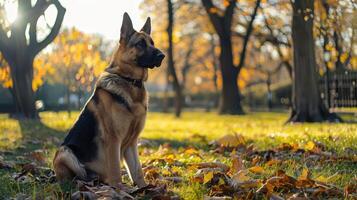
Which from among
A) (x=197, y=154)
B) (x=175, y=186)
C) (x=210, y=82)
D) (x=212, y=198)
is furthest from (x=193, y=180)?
A: (x=210, y=82)

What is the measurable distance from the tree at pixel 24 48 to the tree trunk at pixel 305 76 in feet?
27.9

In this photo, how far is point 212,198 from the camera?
453 centimetres

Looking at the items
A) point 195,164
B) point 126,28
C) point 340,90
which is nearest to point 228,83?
point 340,90

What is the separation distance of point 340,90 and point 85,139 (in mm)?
18930

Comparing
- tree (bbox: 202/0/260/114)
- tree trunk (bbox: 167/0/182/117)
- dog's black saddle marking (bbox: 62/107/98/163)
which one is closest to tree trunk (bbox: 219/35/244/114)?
tree (bbox: 202/0/260/114)

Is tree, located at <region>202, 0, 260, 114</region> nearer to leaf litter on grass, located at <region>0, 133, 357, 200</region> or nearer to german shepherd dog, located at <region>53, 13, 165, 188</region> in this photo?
leaf litter on grass, located at <region>0, 133, 357, 200</region>

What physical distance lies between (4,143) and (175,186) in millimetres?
6428

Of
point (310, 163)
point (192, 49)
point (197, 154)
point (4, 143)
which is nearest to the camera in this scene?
point (310, 163)

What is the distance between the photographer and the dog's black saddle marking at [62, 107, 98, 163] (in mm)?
5914

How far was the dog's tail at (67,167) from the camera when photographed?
579 cm

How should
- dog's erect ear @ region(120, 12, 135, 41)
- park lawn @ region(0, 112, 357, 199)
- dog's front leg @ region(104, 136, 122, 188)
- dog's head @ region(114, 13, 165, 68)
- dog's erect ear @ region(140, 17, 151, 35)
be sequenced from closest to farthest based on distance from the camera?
park lawn @ region(0, 112, 357, 199) < dog's front leg @ region(104, 136, 122, 188) < dog's head @ region(114, 13, 165, 68) < dog's erect ear @ region(120, 12, 135, 41) < dog's erect ear @ region(140, 17, 151, 35)

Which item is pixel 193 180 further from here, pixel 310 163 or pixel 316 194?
pixel 310 163

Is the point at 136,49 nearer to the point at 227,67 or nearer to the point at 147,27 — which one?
the point at 147,27

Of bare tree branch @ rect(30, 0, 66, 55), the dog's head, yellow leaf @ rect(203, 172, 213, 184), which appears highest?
bare tree branch @ rect(30, 0, 66, 55)
